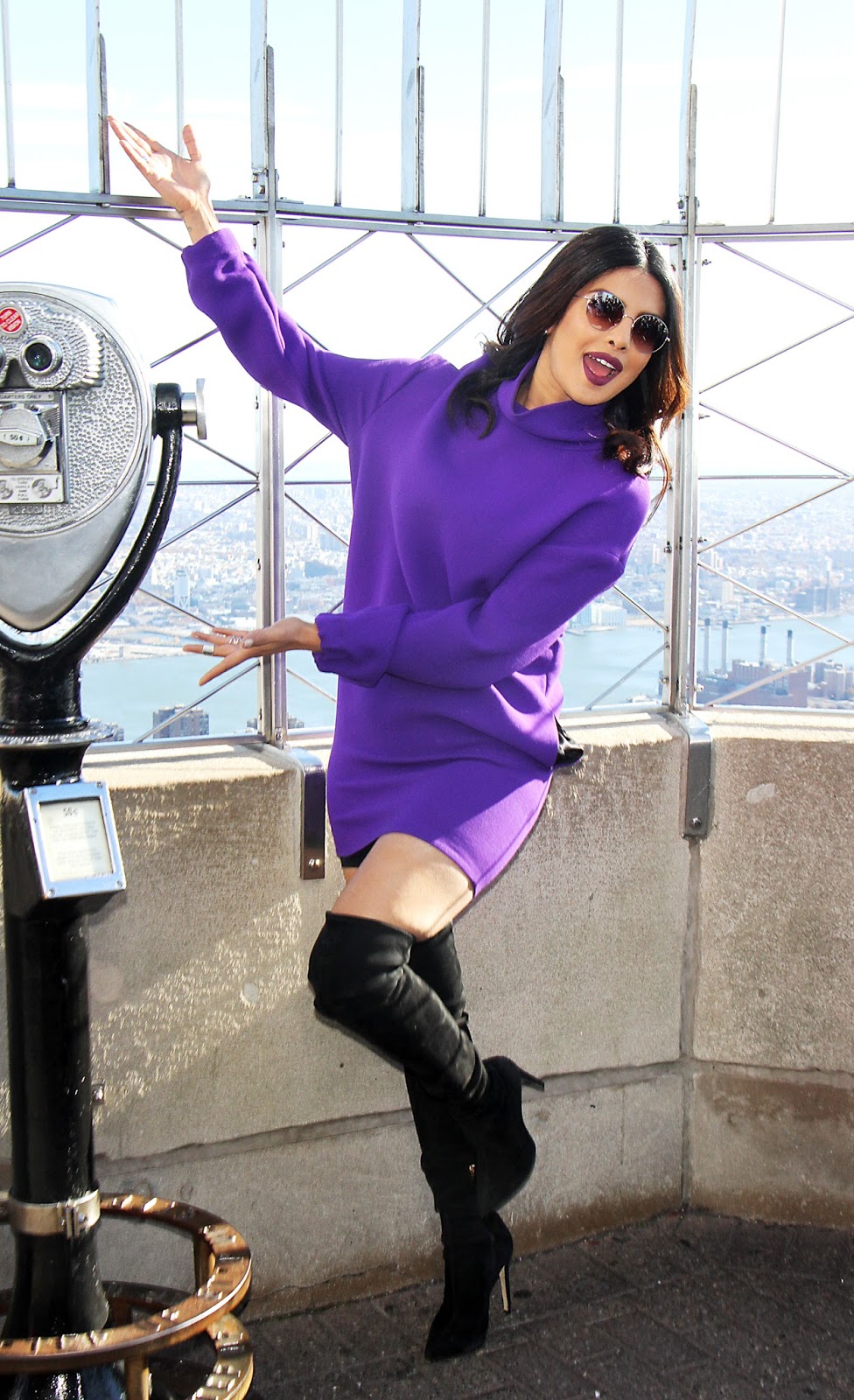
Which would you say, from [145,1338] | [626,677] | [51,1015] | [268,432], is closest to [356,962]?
[51,1015]

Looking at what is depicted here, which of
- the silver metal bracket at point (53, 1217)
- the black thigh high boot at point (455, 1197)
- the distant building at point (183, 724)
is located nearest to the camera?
the silver metal bracket at point (53, 1217)

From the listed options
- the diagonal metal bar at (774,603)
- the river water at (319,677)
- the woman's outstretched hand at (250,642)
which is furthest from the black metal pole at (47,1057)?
the diagonal metal bar at (774,603)

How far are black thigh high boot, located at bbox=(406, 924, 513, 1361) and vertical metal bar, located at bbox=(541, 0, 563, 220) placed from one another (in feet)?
4.68

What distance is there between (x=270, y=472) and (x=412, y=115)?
2.37 feet

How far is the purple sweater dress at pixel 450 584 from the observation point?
2207mm

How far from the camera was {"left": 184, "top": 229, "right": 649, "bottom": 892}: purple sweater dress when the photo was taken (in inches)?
86.9

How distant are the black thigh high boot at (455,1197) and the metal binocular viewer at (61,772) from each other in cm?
54

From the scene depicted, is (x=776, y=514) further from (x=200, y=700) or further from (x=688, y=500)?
(x=200, y=700)

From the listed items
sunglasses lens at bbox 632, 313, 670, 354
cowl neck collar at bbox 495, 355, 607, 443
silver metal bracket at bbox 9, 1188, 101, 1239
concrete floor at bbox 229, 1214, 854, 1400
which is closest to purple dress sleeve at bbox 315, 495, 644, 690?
cowl neck collar at bbox 495, 355, 607, 443

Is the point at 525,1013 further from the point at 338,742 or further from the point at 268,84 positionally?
A: the point at 268,84

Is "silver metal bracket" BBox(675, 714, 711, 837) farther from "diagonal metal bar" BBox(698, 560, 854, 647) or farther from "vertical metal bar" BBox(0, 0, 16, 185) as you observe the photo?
"vertical metal bar" BBox(0, 0, 16, 185)

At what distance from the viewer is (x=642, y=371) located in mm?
2395

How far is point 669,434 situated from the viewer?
2965 mm

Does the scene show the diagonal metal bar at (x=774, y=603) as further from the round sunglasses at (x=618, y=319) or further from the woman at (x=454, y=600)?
the round sunglasses at (x=618, y=319)
